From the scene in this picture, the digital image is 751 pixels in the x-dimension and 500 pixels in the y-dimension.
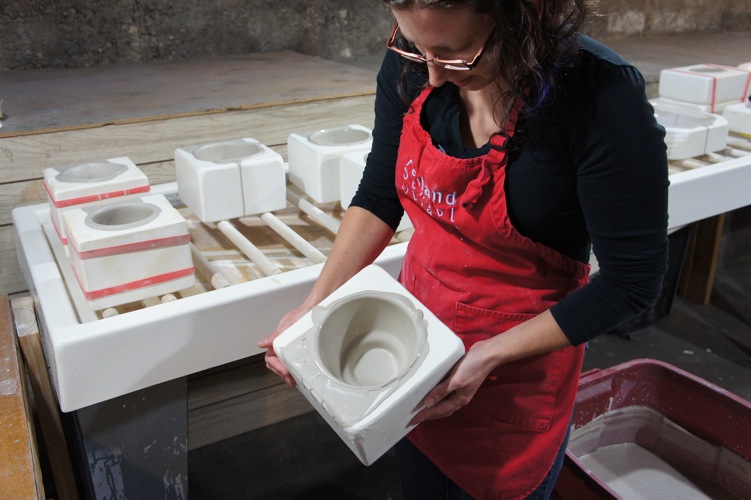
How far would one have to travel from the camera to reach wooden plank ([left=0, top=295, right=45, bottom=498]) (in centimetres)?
85

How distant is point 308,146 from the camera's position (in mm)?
1587

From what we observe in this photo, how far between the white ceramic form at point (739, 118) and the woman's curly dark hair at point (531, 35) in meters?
Answer: 1.59

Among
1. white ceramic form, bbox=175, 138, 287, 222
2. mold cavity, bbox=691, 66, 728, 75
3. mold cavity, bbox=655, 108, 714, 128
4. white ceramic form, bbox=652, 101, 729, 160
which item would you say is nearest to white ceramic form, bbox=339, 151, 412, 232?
white ceramic form, bbox=175, 138, 287, 222

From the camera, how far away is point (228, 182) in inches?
57.8

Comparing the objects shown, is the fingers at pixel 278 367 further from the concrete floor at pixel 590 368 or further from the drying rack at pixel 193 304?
the concrete floor at pixel 590 368

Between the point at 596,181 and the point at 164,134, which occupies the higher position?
the point at 596,181

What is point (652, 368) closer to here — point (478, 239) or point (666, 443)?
point (666, 443)

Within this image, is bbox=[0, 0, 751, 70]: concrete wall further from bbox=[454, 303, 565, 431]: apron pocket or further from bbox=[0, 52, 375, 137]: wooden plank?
bbox=[454, 303, 565, 431]: apron pocket

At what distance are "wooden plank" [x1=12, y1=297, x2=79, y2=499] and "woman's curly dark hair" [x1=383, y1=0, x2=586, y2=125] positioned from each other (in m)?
0.99

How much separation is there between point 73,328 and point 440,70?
2.34ft

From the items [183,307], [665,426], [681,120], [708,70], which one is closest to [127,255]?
[183,307]

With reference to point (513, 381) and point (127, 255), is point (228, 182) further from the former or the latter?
point (513, 381)

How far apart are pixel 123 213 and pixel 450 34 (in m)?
0.82

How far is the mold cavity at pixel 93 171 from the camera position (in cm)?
143
